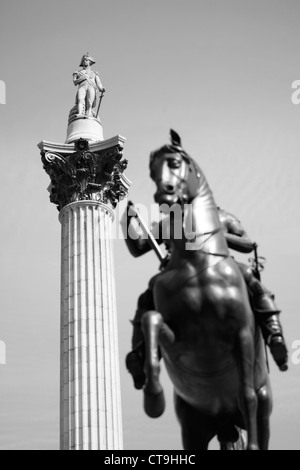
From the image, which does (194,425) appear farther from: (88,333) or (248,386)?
(88,333)

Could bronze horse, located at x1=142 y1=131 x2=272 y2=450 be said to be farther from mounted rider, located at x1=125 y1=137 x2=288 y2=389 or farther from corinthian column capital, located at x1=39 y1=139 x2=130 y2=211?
corinthian column capital, located at x1=39 y1=139 x2=130 y2=211

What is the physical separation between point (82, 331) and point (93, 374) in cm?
114

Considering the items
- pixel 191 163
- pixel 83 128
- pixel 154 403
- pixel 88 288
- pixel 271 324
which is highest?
pixel 83 128

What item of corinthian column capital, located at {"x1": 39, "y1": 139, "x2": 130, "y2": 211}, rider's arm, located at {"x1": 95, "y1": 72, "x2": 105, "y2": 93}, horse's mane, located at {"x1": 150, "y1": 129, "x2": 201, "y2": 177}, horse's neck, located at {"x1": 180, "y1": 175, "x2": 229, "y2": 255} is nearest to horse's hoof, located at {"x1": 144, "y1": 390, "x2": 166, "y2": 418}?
horse's neck, located at {"x1": 180, "y1": 175, "x2": 229, "y2": 255}

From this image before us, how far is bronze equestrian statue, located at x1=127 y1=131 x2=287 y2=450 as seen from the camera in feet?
24.3

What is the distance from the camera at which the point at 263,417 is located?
7.82 meters

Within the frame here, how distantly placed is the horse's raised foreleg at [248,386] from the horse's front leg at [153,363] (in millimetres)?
651

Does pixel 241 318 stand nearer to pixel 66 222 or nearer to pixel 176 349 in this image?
pixel 176 349

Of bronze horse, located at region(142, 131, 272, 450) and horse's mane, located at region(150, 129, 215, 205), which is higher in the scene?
horse's mane, located at region(150, 129, 215, 205)

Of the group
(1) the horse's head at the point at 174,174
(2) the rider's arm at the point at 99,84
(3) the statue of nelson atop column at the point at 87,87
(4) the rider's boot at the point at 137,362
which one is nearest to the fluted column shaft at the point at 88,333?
(3) the statue of nelson atop column at the point at 87,87

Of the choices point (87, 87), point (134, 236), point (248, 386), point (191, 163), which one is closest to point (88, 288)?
point (87, 87)

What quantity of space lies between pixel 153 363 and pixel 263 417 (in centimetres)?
134

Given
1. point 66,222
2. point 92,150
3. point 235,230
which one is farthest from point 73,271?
point 235,230

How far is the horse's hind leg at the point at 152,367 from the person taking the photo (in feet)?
23.1
